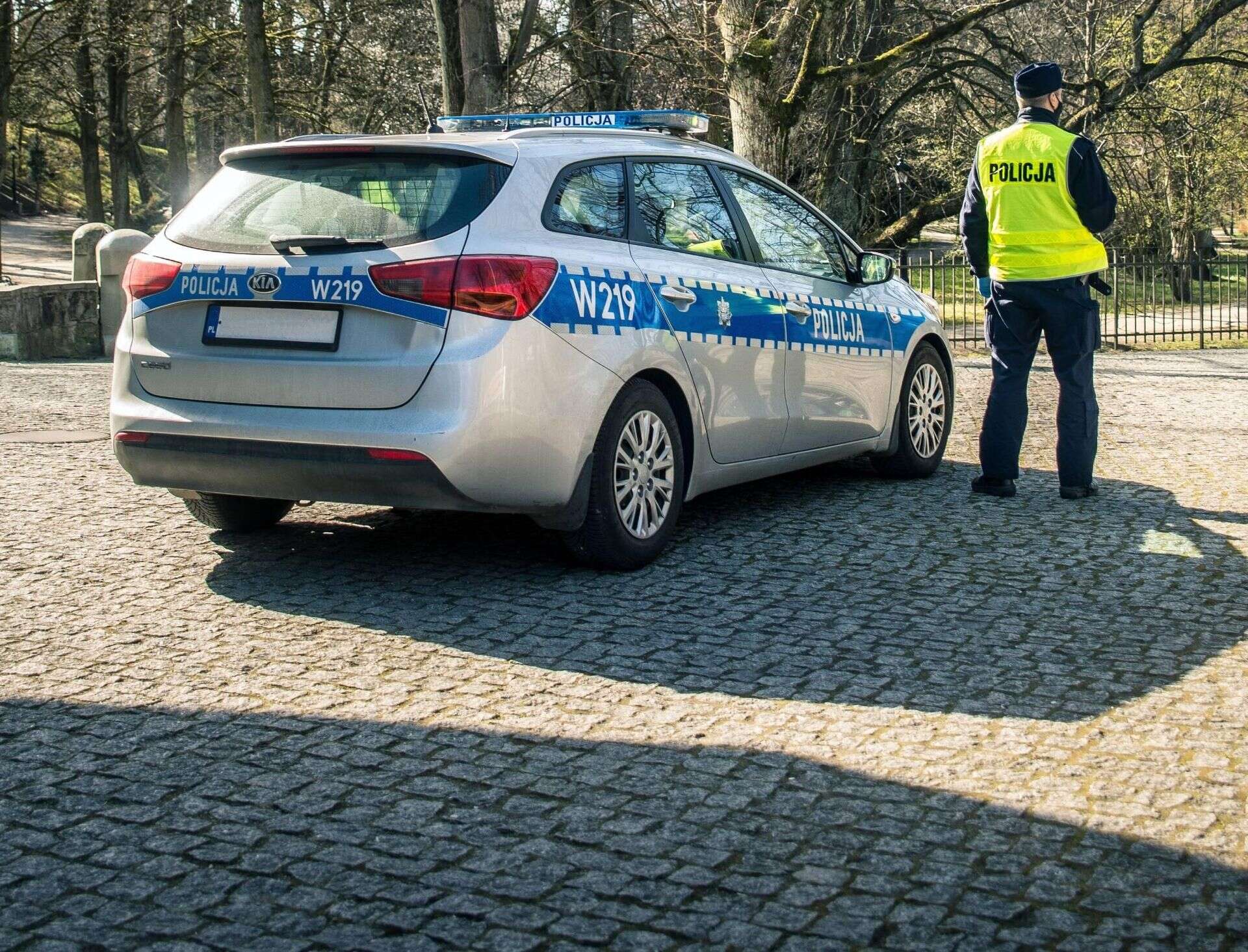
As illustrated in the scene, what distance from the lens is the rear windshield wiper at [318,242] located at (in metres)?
5.62

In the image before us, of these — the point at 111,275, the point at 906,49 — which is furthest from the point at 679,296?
the point at 111,275

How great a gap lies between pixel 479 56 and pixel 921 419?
31.2 ft

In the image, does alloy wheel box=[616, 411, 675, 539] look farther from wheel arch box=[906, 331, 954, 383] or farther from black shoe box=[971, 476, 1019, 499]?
wheel arch box=[906, 331, 954, 383]

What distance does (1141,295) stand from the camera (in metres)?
20.7

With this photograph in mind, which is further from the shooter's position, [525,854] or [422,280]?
[422,280]

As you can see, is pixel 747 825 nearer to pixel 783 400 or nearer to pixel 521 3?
pixel 783 400

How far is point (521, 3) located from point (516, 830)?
21.0 meters

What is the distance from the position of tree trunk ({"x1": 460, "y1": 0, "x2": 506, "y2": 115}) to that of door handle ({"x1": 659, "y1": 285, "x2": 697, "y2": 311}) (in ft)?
34.6

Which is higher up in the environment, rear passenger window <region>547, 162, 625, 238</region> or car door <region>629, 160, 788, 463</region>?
rear passenger window <region>547, 162, 625, 238</region>

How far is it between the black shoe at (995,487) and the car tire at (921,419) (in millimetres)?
480

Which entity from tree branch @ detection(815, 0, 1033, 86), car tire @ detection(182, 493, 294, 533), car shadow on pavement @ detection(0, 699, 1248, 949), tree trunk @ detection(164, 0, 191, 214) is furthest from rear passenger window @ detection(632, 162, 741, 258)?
tree trunk @ detection(164, 0, 191, 214)

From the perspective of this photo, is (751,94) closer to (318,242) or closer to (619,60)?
(619,60)

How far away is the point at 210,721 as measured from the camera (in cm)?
437

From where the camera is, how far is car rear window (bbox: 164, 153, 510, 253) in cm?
566
